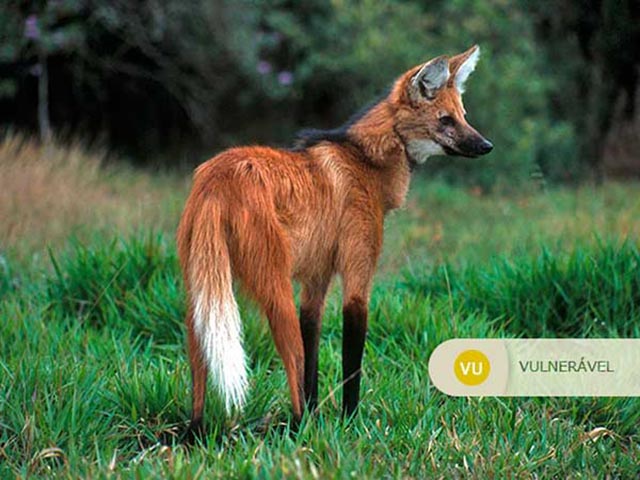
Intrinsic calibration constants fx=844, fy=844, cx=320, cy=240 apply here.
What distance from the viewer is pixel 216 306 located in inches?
102

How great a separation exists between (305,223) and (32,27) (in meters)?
5.83

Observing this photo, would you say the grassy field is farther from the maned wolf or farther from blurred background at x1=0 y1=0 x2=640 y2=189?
blurred background at x1=0 y1=0 x2=640 y2=189

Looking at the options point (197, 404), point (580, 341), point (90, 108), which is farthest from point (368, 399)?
point (90, 108)

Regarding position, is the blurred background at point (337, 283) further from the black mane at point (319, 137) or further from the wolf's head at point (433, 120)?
the wolf's head at point (433, 120)

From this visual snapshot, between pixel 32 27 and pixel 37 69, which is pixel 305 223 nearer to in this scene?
pixel 32 27

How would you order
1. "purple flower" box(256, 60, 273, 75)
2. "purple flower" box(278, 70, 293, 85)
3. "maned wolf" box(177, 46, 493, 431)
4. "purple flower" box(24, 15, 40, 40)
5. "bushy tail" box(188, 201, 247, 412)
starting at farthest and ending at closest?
"purple flower" box(278, 70, 293, 85)
"purple flower" box(256, 60, 273, 75)
"purple flower" box(24, 15, 40, 40)
"maned wolf" box(177, 46, 493, 431)
"bushy tail" box(188, 201, 247, 412)

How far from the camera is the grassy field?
2746 millimetres

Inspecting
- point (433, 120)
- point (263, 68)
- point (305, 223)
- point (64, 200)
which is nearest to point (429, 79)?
point (433, 120)

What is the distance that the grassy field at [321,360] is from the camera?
2.75 meters

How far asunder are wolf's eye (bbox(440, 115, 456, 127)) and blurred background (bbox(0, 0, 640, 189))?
585 centimetres

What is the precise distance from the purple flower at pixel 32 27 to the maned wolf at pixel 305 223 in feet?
17.7

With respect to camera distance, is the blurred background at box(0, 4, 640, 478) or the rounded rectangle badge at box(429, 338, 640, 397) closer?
the blurred background at box(0, 4, 640, 478)

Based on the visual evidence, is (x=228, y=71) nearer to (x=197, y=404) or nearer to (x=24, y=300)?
(x=24, y=300)

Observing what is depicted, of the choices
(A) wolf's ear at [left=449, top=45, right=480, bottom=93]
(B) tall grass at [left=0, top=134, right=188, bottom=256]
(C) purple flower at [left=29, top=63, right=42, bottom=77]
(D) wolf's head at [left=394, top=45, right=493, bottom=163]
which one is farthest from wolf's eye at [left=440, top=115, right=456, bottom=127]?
(C) purple flower at [left=29, top=63, right=42, bottom=77]
